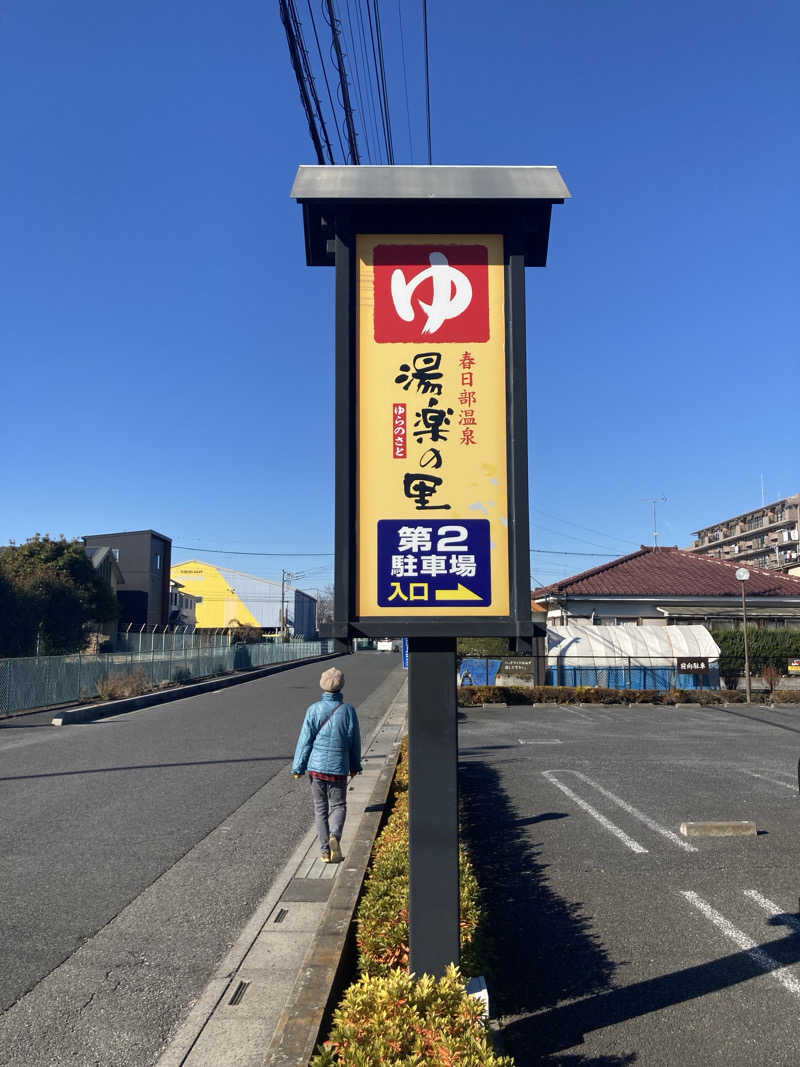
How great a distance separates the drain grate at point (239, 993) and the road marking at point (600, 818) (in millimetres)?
4648

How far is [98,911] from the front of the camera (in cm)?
596

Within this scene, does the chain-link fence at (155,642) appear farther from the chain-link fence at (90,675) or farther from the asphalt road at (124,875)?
the asphalt road at (124,875)

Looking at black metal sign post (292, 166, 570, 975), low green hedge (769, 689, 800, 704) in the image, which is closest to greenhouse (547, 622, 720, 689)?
low green hedge (769, 689, 800, 704)

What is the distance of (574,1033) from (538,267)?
4262mm

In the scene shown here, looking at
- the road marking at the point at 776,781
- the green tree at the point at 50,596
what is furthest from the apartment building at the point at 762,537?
the road marking at the point at 776,781

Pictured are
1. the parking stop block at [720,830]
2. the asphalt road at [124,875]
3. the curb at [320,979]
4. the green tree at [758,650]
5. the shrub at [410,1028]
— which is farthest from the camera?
the green tree at [758,650]

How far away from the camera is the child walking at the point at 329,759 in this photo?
6898 millimetres

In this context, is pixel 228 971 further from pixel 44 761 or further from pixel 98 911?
pixel 44 761

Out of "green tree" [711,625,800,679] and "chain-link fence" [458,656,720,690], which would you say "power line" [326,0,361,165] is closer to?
"chain-link fence" [458,656,720,690]

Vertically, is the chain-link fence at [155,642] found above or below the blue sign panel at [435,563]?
below

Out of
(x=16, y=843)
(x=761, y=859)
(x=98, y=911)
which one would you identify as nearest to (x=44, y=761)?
(x=16, y=843)

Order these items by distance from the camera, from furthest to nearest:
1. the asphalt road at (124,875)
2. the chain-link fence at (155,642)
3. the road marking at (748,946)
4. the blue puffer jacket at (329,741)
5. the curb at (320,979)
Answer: the chain-link fence at (155,642)
the blue puffer jacket at (329,741)
the road marking at (748,946)
the asphalt road at (124,875)
the curb at (320,979)

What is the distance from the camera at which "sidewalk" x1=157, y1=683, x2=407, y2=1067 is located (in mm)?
3725

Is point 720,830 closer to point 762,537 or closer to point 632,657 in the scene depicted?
point 632,657
